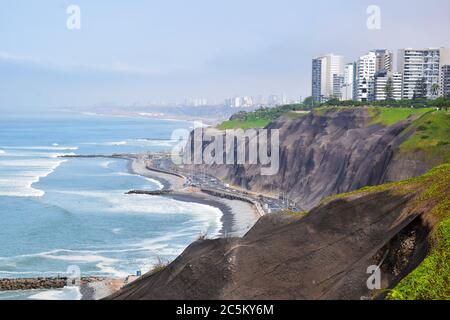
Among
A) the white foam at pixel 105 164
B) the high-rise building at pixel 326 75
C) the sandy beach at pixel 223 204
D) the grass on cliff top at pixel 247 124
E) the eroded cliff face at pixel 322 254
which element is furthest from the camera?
the high-rise building at pixel 326 75

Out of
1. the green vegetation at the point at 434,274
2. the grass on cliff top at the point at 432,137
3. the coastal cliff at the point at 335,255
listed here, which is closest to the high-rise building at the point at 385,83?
the grass on cliff top at the point at 432,137

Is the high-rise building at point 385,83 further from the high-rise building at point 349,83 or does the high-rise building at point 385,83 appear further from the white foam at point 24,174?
the white foam at point 24,174

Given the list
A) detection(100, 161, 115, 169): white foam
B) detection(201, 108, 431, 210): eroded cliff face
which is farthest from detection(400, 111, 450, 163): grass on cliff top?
detection(100, 161, 115, 169): white foam

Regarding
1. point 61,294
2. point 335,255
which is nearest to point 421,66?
point 61,294

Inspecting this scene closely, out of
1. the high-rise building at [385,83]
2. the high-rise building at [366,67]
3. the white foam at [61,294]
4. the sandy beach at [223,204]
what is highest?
the high-rise building at [366,67]

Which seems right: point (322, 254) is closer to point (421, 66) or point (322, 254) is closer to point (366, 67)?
point (421, 66)

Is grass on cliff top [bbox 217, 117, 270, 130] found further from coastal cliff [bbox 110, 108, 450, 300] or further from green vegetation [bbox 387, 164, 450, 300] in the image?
green vegetation [bbox 387, 164, 450, 300]
